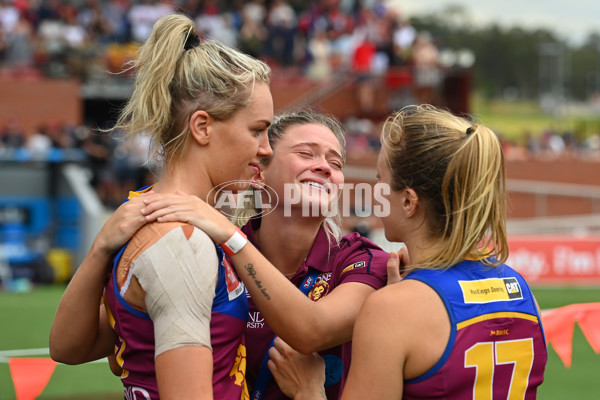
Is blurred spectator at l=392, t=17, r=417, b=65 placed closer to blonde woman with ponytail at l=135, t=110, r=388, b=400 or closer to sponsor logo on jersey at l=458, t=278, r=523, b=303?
blonde woman with ponytail at l=135, t=110, r=388, b=400

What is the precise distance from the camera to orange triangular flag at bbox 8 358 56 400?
4195mm

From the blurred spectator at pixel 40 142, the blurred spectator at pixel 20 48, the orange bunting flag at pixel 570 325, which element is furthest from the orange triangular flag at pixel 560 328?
the blurred spectator at pixel 20 48

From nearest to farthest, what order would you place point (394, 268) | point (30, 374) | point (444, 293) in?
point (444, 293) < point (394, 268) < point (30, 374)

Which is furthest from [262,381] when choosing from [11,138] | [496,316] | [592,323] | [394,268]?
[11,138]

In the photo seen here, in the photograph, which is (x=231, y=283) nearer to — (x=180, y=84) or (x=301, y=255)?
(x=180, y=84)

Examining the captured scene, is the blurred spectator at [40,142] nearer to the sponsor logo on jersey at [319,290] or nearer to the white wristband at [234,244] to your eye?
the sponsor logo on jersey at [319,290]

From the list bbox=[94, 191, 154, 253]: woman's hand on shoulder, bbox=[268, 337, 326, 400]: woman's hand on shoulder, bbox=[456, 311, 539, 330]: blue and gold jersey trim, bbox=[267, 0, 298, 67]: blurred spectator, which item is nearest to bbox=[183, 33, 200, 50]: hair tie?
bbox=[94, 191, 154, 253]: woman's hand on shoulder

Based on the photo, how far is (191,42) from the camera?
8.20 ft

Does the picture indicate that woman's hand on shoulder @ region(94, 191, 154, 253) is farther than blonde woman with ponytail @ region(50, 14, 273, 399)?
Yes

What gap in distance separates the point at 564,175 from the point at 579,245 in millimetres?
7231

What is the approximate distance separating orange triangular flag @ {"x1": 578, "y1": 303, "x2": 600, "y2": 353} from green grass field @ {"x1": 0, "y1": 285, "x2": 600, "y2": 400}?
2406mm

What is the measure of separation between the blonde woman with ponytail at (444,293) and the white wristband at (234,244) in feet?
1.41

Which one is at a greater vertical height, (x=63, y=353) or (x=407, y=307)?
(x=407, y=307)

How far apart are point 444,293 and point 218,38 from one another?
52.1 ft
